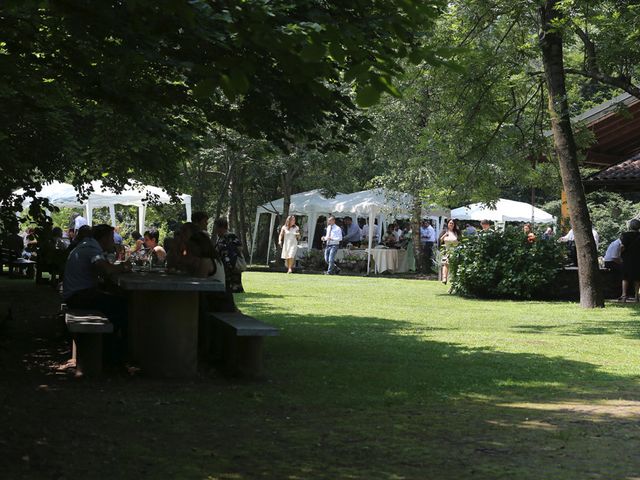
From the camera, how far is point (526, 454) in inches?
257

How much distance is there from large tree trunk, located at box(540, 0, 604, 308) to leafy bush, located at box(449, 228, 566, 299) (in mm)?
1817

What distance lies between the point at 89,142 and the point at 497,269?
29.9 feet

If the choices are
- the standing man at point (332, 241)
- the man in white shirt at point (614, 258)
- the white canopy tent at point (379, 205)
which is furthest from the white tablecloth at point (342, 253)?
the man in white shirt at point (614, 258)

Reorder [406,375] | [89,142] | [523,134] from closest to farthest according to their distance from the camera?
1. [406,375]
2. [89,142]
3. [523,134]

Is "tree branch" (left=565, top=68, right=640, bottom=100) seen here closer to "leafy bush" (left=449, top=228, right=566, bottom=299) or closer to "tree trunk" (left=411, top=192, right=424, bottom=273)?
"leafy bush" (left=449, top=228, right=566, bottom=299)

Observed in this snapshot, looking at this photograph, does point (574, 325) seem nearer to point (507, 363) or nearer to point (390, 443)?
point (507, 363)

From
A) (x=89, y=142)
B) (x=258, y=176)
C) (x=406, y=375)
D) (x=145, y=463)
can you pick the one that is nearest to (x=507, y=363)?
(x=406, y=375)

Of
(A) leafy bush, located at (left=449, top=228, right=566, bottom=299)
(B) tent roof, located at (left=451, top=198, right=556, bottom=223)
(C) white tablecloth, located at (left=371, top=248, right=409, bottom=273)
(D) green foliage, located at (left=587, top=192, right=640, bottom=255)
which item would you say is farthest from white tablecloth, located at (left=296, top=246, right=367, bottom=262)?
(A) leafy bush, located at (left=449, top=228, right=566, bottom=299)

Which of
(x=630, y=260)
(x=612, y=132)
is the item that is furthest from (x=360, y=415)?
(x=612, y=132)

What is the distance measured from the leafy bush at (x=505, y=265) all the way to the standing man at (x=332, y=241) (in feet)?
32.7

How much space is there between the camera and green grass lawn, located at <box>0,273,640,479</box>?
20.1ft

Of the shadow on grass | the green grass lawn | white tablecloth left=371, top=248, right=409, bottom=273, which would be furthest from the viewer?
white tablecloth left=371, top=248, right=409, bottom=273

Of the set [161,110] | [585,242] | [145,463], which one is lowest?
[145,463]

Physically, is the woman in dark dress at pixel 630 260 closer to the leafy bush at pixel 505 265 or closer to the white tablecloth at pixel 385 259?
the leafy bush at pixel 505 265
